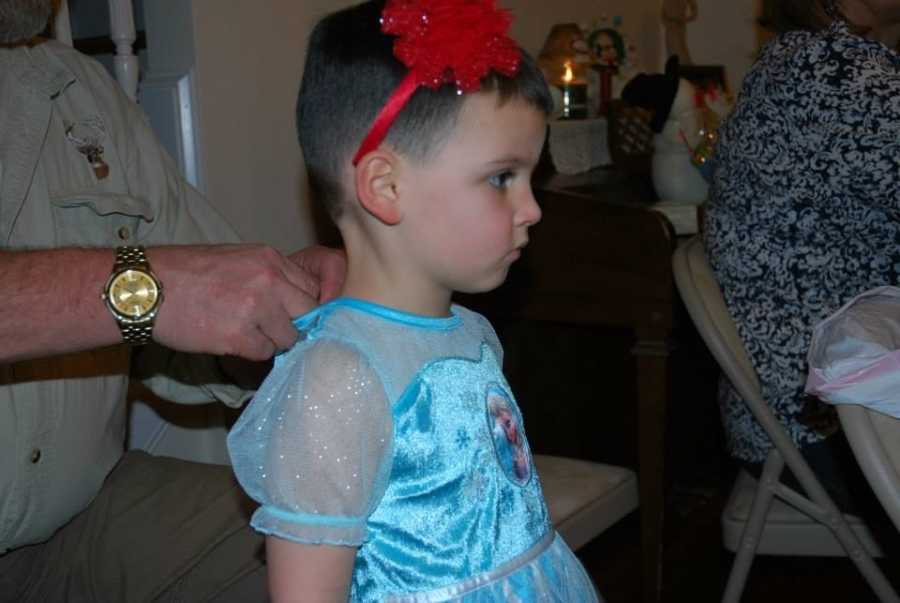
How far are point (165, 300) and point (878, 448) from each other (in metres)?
0.67

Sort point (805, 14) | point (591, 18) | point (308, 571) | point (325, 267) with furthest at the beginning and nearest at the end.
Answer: point (591, 18), point (805, 14), point (325, 267), point (308, 571)

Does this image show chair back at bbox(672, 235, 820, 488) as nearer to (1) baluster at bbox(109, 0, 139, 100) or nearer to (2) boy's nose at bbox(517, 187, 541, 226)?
(2) boy's nose at bbox(517, 187, 541, 226)

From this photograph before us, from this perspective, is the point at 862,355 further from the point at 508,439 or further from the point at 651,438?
the point at 651,438

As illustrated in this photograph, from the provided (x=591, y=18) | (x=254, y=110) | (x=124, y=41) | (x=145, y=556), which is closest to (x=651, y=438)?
(x=254, y=110)

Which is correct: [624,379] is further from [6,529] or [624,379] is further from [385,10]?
[385,10]

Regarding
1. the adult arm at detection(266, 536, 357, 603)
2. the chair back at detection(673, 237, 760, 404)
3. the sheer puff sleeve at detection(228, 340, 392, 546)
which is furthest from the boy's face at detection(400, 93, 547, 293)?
the chair back at detection(673, 237, 760, 404)

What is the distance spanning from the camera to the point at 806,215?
1.70 m

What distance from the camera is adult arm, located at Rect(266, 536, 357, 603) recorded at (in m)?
0.77

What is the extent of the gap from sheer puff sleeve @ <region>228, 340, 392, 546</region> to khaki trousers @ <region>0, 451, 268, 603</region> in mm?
457

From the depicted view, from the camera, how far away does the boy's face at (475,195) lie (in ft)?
2.68

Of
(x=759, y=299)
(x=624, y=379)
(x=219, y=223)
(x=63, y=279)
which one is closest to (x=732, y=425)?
(x=759, y=299)

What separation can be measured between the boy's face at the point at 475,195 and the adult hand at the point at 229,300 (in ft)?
0.51

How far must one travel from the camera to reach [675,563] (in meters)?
2.47

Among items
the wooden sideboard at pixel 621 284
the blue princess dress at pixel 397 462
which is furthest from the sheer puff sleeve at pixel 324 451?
the wooden sideboard at pixel 621 284
